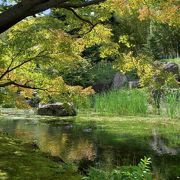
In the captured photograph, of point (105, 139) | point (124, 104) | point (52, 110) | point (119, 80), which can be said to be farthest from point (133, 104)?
point (119, 80)

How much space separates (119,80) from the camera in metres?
25.0

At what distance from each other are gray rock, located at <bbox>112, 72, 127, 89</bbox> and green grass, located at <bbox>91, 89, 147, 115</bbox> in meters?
5.83

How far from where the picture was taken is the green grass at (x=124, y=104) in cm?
1723

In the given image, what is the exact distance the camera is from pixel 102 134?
41.4 feet

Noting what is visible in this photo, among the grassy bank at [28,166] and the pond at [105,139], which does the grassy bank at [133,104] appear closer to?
the pond at [105,139]

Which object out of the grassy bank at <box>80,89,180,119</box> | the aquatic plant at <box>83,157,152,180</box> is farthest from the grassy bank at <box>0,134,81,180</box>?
the grassy bank at <box>80,89,180,119</box>

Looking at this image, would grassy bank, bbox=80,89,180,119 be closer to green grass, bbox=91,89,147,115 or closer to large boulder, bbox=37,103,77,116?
green grass, bbox=91,89,147,115

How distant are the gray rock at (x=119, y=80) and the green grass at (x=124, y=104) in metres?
5.83

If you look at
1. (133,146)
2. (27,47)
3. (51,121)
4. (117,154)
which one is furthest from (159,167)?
(51,121)

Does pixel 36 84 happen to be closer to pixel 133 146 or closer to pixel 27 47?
pixel 27 47

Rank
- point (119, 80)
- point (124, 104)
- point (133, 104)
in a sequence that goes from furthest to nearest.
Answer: point (119, 80)
point (124, 104)
point (133, 104)

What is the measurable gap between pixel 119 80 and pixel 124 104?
741 centimetres

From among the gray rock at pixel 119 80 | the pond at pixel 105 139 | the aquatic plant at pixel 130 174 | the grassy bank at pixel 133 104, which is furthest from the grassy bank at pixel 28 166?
the gray rock at pixel 119 80

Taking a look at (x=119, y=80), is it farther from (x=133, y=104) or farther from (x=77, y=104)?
(x=77, y=104)
